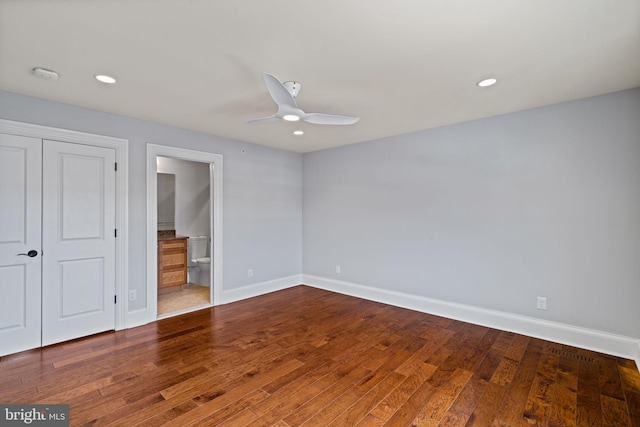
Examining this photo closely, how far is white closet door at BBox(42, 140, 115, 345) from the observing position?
2.99 m

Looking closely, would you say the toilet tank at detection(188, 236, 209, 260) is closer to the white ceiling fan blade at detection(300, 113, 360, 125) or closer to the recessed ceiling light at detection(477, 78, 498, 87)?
the white ceiling fan blade at detection(300, 113, 360, 125)

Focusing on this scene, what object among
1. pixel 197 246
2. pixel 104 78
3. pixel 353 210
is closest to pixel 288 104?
pixel 104 78

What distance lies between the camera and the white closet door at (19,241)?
2742 mm

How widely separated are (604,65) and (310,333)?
140 inches

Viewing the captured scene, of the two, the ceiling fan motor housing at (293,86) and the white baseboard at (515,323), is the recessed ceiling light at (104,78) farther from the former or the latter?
the white baseboard at (515,323)

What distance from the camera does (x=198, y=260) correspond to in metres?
5.50

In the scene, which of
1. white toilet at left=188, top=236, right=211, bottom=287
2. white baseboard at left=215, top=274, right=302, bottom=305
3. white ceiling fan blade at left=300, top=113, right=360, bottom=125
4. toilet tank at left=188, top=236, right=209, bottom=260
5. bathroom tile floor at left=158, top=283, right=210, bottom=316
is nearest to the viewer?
white ceiling fan blade at left=300, top=113, right=360, bottom=125

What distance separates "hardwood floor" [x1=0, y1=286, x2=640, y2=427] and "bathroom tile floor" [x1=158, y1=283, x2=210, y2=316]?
577mm

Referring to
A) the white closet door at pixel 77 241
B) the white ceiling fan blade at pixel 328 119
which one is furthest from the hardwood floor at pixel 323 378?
the white ceiling fan blade at pixel 328 119

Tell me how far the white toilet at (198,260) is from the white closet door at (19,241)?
8.57 ft

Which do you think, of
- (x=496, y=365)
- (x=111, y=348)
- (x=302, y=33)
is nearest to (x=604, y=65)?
(x=302, y=33)

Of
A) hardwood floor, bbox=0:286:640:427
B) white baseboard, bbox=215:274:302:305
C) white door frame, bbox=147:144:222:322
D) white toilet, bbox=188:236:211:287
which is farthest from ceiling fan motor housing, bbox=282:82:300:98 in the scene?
white toilet, bbox=188:236:211:287

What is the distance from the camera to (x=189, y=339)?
10.3 feet

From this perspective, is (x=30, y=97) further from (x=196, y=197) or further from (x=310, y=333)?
(x=310, y=333)
